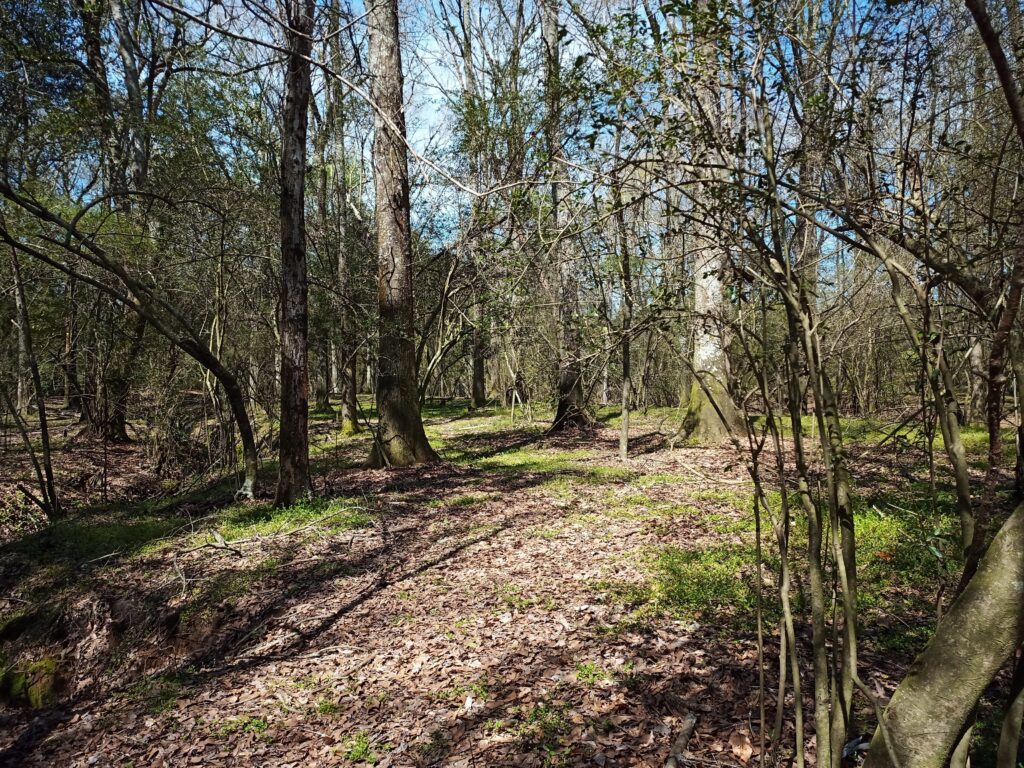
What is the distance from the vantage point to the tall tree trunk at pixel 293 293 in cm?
717

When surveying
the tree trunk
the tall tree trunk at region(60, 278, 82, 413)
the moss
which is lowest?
the moss

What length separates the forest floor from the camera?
323 cm

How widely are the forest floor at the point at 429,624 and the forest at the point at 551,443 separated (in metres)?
0.03

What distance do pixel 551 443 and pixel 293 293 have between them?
657 cm

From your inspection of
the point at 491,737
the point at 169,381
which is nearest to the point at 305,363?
the point at 169,381

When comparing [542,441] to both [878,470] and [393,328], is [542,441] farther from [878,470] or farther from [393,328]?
[878,470]

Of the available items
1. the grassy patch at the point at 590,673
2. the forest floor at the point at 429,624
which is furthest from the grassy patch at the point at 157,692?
the grassy patch at the point at 590,673

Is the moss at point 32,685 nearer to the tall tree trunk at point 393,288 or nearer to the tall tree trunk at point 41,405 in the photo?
the tall tree trunk at point 41,405

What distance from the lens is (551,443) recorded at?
1223 cm

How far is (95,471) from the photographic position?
10.0 metres

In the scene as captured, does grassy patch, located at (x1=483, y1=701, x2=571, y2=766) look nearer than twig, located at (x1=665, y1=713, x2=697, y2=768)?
No

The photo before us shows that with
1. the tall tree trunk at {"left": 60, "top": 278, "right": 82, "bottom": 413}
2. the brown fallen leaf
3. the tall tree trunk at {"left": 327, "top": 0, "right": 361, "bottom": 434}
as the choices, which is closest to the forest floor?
the brown fallen leaf

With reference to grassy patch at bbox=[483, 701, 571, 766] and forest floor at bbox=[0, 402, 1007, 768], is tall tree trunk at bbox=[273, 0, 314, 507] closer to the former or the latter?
forest floor at bbox=[0, 402, 1007, 768]

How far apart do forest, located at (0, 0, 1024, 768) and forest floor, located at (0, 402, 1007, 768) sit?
0.03m
